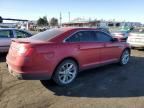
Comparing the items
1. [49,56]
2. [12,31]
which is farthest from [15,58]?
[12,31]

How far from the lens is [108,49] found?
7578 mm

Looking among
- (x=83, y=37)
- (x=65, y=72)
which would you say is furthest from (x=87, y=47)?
(x=65, y=72)

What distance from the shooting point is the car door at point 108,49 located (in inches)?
288

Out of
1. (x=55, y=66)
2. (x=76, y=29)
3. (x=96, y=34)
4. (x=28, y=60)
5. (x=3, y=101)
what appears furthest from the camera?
(x=96, y=34)

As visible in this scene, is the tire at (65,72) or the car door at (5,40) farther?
the car door at (5,40)

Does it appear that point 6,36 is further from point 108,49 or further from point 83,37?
point 108,49

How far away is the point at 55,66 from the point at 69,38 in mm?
983

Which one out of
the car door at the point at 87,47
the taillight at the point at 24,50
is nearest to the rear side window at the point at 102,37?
the car door at the point at 87,47

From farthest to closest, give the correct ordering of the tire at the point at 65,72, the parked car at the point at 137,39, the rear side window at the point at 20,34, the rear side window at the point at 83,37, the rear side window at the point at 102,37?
the parked car at the point at 137,39 → the rear side window at the point at 20,34 → the rear side window at the point at 102,37 → the rear side window at the point at 83,37 → the tire at the point at 65,72

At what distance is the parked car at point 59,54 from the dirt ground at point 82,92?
395 millimetres

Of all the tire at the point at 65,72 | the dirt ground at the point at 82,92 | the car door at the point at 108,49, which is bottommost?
the dirt ground at the point at 82,92

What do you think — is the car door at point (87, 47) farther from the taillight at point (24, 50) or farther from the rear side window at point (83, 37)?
the taillight at point (24, 50)

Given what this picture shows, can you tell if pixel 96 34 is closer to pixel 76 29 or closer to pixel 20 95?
pixel 76 29

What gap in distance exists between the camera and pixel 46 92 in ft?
18.0
